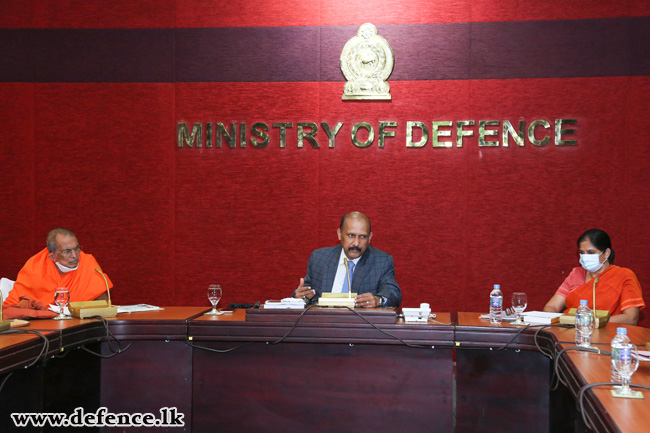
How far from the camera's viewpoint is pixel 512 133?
446cm

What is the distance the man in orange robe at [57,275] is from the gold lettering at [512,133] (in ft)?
9.25

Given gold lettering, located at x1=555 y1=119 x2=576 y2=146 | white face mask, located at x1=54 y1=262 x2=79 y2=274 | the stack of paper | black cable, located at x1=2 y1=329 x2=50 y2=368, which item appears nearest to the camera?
black cable, located at x1=2 y1=329 x2=50 y2=368

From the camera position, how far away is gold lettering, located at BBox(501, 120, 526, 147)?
4453mm

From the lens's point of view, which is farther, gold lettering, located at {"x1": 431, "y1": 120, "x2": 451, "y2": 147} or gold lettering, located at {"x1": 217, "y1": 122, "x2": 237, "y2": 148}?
gold lettering, located at {"x1": 217, "y1": 122, "x2": 237, "y2": 148}

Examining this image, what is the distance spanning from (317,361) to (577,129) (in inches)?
102

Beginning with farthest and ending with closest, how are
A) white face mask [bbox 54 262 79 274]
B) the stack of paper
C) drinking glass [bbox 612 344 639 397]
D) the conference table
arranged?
A: white face mask [bbox 54 262 79 274], the stack of paper, the conference table, drinking glass [bbox 612 344 639 397]

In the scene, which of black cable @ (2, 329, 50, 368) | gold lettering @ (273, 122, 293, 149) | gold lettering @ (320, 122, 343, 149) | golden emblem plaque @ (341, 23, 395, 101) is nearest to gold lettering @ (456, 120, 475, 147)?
golden emblem plaque @ (341, 23, 395, 101)

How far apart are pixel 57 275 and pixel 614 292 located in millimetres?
3115

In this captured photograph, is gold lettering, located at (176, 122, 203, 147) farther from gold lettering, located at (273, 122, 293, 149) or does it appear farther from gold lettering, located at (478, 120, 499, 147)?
gold lettering, located at (478, 120, 499, 147)

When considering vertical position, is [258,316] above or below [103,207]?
below

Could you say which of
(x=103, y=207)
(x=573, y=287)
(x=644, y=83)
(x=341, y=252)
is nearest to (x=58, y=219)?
(x=103, y=207)

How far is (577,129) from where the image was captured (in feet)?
14.5

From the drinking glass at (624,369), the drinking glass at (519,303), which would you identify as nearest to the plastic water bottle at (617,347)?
the drinking glass at (624,369)

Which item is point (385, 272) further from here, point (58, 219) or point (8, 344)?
point (58, 219)
